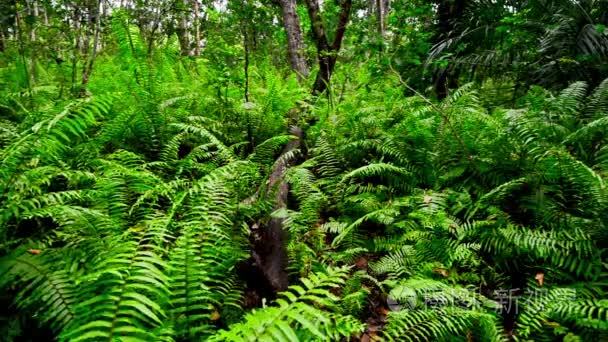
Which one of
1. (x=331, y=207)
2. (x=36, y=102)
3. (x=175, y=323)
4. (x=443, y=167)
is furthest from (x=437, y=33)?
(x=175, y=323)

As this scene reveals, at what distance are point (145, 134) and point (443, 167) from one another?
2.63 meters

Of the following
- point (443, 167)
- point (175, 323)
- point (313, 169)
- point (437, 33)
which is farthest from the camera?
point (437, 33)

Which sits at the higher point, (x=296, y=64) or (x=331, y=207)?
(x=296, y=64)

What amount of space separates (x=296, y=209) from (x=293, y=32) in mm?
3369

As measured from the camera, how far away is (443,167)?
3.38 m

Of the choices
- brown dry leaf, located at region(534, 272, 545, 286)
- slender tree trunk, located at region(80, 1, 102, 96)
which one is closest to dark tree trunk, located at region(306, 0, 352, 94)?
slender tree trunk, located at region(80, 1, 102, 96)

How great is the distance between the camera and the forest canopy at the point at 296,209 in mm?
1761

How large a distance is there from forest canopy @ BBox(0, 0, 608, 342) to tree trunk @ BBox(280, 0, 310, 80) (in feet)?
2.40

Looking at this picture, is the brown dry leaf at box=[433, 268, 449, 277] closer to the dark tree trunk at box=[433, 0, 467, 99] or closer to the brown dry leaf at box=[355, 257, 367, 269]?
the brown dry leaf at box=[355, 257, 367, 269]

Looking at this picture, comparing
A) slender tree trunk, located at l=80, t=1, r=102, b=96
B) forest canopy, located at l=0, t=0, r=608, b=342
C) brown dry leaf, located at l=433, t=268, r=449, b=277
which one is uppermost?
slender tree trunk, located at l=80, t=1, r=102, b=96

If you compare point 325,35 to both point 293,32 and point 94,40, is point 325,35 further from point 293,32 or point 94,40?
point 94,40

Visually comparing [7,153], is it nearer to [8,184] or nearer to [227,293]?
[8,184]

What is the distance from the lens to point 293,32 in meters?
5.63

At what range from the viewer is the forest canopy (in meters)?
1.76
